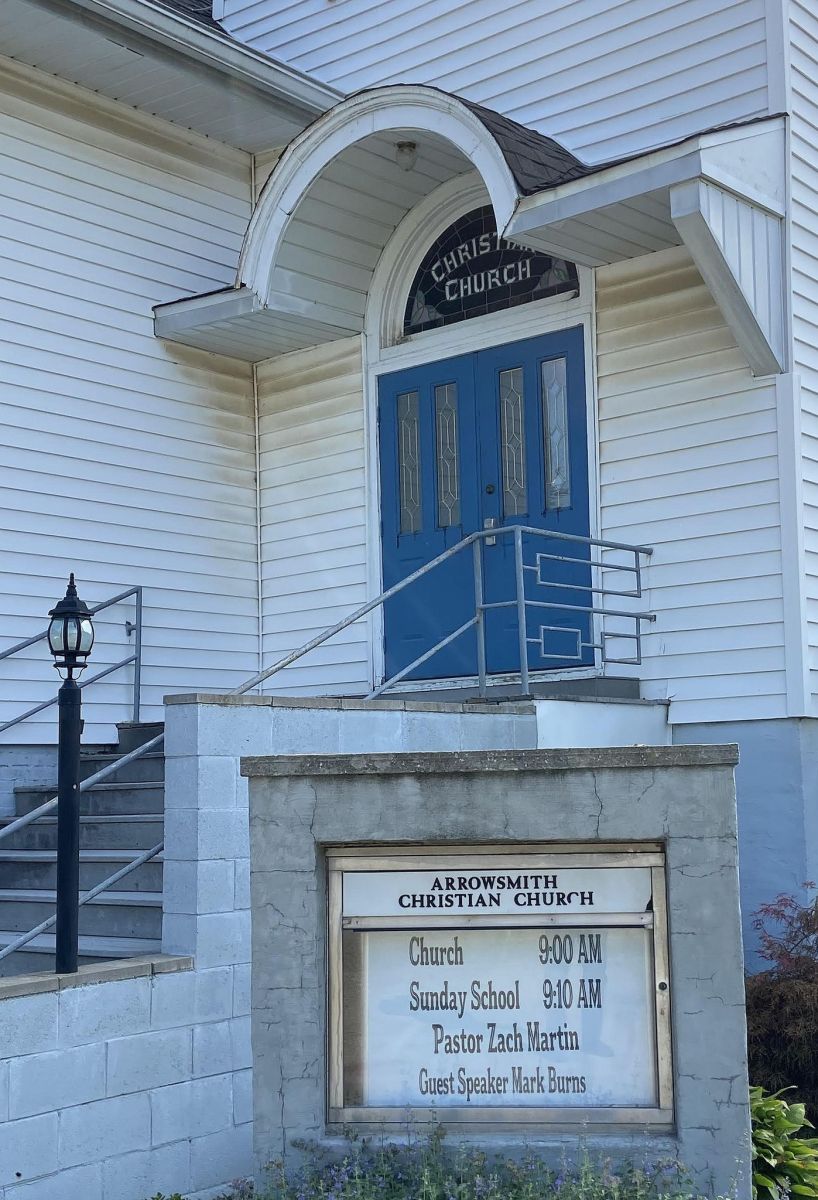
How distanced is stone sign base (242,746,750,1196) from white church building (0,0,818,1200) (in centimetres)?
192

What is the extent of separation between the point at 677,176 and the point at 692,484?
1.82 meters

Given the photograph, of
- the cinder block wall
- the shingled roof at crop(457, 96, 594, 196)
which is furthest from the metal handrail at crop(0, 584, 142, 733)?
the shingled roof at crop(457, 96, 594, 196)

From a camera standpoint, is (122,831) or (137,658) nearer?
(122,831)

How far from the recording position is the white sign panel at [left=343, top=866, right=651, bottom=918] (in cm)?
422

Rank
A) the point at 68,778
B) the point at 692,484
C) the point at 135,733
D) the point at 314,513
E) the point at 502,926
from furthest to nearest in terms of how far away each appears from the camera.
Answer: the point at 314,513, the point at 135,733, the point at 692,484, the point at 68,778, the point at 502,926

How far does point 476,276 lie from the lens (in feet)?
31.9

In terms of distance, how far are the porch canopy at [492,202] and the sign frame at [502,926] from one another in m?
4.06

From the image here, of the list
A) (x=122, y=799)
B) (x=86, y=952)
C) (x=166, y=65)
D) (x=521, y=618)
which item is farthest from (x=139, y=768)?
(x=166, y=65)

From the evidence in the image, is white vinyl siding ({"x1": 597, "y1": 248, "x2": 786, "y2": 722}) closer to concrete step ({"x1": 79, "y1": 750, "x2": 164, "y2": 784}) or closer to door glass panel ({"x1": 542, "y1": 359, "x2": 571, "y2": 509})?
door glass panel ({"x1": 542, "y1": 359, "x2": 571, "y2": 509})

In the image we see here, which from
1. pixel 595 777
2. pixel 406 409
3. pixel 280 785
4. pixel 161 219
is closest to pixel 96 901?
pixel 280 785

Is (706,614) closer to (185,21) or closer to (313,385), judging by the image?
(313,385)

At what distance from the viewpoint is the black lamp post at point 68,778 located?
5457mm

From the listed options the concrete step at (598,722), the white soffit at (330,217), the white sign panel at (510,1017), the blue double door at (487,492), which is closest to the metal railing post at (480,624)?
the concrete step at (598,722)

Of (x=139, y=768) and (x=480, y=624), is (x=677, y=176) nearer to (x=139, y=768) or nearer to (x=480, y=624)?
(x=480, y=624)
